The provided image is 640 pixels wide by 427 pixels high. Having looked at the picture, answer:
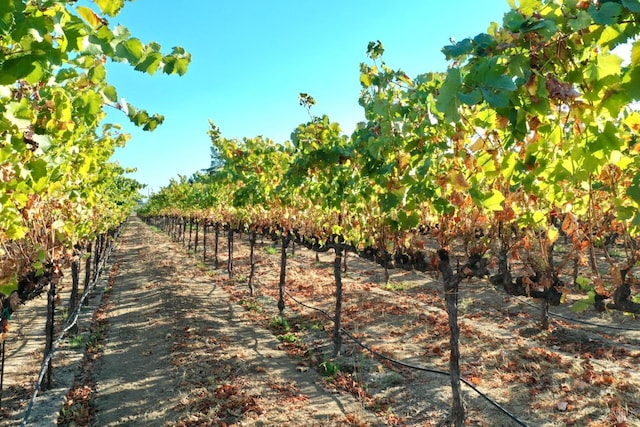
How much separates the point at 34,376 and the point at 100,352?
1679 mm

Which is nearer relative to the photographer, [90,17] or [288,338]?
[90,17]

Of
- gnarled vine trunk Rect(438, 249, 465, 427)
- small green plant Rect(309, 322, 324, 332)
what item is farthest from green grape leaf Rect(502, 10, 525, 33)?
small green plant Rect(309, 322, 324, 332)

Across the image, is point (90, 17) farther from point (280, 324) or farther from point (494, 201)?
point (280, 324)

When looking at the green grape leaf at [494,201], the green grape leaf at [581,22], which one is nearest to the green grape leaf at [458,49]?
the green grape leaf at [581,22]

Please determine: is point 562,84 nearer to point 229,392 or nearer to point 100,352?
point 229,392

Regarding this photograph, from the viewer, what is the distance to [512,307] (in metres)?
13.8

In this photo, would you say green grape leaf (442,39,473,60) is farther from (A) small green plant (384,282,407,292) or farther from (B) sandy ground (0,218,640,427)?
(A) small green plant (384,282,407,292)

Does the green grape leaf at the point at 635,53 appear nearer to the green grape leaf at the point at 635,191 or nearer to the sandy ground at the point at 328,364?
the green grape leaf at the point at 635,191

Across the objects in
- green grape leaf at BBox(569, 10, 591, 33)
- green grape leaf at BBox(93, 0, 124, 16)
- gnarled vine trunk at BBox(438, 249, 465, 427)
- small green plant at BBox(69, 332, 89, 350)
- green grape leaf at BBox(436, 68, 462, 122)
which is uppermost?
green grape leaf at BBox(93, 0, 124, 16)

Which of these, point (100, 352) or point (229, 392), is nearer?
point (229, 392)

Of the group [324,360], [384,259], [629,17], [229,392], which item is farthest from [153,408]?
[629,17]

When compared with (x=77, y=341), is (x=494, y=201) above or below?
above

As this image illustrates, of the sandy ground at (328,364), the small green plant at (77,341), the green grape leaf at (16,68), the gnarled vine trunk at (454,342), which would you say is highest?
the green grape leaf at (16,68)

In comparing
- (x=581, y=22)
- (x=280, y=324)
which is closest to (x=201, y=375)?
(x=280, y=324)
